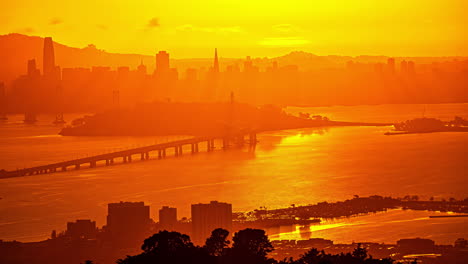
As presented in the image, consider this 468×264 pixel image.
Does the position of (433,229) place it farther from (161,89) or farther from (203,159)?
(161,89)

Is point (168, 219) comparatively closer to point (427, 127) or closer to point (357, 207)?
point (357, 207)

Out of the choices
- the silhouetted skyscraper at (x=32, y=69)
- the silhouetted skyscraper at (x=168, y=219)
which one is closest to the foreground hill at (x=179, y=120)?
the silhouetted skyscraper at (x=32, y=69)

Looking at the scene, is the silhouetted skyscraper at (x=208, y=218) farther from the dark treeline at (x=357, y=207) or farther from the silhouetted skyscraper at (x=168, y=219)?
the dark treeline at (x=357, y=207)

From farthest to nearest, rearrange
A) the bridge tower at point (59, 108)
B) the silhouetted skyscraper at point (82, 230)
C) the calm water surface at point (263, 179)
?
1. the bridge tower at point (59, 108)
2. the calm water surface at point (263, 179)
3. the silhouetted skyscraper at point (82, 230)

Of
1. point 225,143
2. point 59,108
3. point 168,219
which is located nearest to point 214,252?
point 168,219

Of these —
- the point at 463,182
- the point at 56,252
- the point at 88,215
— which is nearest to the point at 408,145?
the point at 463,182
